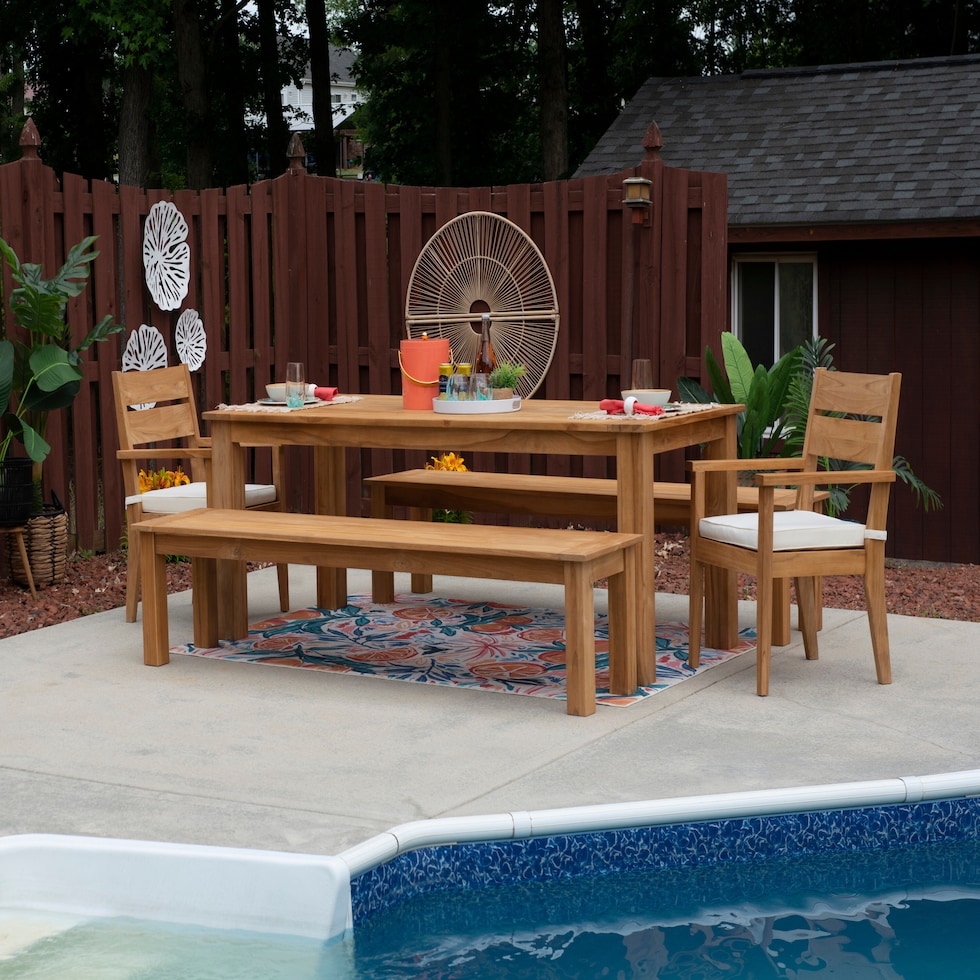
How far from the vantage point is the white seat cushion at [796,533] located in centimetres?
491

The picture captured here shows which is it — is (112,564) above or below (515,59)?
below

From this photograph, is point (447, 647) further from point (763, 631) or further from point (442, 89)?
point (442, 89)

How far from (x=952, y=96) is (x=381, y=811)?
8.83 metres

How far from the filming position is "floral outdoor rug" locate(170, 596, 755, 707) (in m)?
5.28

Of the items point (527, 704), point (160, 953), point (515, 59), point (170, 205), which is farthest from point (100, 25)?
point (160, 953)

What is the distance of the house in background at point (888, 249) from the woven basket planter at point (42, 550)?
5533 mm

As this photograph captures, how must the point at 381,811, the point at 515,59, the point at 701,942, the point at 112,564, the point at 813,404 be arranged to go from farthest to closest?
the point at 515,59 < the point at 112,564 < the point at 813,404 < the point at 381,811 < the point at 701,942

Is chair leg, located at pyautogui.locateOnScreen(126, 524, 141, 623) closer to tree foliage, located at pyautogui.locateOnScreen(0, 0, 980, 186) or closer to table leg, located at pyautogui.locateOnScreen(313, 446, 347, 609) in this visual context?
table leg, located at pyautogui.locateOnScreen(313, 446, 347, 609)

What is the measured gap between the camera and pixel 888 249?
1020 cm

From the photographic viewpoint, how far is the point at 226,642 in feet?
19.3

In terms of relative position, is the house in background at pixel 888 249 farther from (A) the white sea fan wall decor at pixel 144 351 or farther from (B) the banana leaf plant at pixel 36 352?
(B) the banana leaf plant at pixel 36 352

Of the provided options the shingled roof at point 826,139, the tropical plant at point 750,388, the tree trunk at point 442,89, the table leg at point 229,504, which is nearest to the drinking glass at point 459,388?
the table leg at point 229,504

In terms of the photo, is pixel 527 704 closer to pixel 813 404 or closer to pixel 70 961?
pixel 813 404

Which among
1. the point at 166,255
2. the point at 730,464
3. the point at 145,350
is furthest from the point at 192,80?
the point at 730,464
